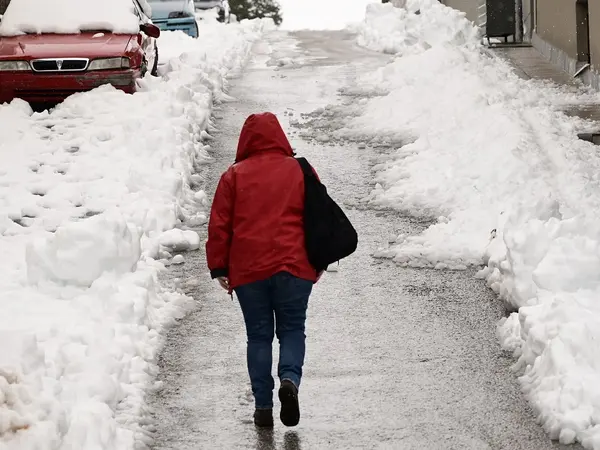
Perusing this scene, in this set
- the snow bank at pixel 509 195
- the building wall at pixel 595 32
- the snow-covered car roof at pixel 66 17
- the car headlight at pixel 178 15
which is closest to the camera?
the snow bank at pixel 509 195

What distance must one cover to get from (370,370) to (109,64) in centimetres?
997

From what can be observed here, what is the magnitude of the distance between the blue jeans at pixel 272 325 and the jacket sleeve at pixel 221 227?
0.52 feet

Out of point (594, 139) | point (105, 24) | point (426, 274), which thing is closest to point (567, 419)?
point (426, 274)

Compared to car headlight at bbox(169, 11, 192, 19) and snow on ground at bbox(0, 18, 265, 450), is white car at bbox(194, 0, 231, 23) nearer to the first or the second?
car headlight at bbox(169, 11, 192, 19)

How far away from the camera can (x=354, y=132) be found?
14.7m

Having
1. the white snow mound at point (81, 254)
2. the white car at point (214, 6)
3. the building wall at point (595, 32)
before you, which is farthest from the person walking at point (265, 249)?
the white car at point (214, 6)

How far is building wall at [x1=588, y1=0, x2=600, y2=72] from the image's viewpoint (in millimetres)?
17000

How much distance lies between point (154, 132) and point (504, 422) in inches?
321

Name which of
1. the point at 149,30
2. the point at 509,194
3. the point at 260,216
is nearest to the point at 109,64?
the point at 149,30

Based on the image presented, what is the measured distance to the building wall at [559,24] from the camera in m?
19.3

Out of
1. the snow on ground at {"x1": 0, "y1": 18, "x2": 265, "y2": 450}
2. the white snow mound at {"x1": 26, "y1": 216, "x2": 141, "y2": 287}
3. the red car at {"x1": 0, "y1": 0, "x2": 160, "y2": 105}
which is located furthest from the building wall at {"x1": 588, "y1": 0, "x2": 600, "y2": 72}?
the white snow mound at {"x1": 26, "y1": 216, "x2": 141, "y2": 287}

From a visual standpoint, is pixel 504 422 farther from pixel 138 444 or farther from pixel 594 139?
pixel 594 139

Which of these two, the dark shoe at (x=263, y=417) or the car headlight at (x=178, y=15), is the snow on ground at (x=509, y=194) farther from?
the car headlight at (x=178, y=15)

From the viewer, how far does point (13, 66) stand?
15469 millimetres
